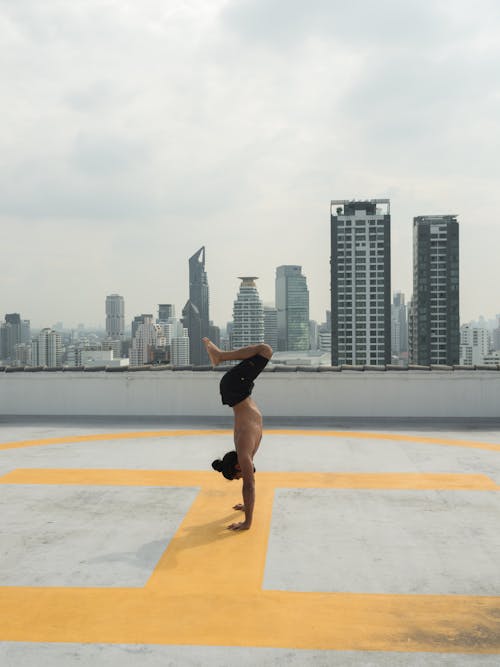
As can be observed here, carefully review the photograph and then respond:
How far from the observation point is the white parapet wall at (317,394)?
1291cm

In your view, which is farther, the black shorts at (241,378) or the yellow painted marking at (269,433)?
the yellow painted marking at (269,433)

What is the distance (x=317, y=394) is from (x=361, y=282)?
175m

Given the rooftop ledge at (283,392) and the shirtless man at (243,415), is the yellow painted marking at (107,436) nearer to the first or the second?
the rooftop ledge at (283,392)

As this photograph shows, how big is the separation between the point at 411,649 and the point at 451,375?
32.7 ft

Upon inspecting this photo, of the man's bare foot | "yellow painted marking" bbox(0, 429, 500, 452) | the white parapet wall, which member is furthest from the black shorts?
the white parapet wall

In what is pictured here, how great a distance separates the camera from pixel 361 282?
18375cm

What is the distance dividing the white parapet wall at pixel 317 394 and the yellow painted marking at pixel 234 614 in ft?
25.2

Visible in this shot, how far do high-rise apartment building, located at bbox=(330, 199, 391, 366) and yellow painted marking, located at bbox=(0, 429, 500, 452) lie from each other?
16465cm

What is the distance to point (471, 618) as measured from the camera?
13.4 ft

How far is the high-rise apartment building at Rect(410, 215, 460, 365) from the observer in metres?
164

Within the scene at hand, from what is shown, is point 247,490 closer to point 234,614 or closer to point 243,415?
point 243,415

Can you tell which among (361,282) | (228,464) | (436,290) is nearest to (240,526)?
(228,464)

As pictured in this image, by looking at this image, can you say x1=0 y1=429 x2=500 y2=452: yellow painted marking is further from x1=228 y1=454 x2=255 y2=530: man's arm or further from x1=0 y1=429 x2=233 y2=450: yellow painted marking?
x1=228 y1=454 x2=255 y2=530: man's arm

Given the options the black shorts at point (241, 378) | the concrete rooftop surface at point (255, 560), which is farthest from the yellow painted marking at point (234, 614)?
the black shorts at point (241, 378)
